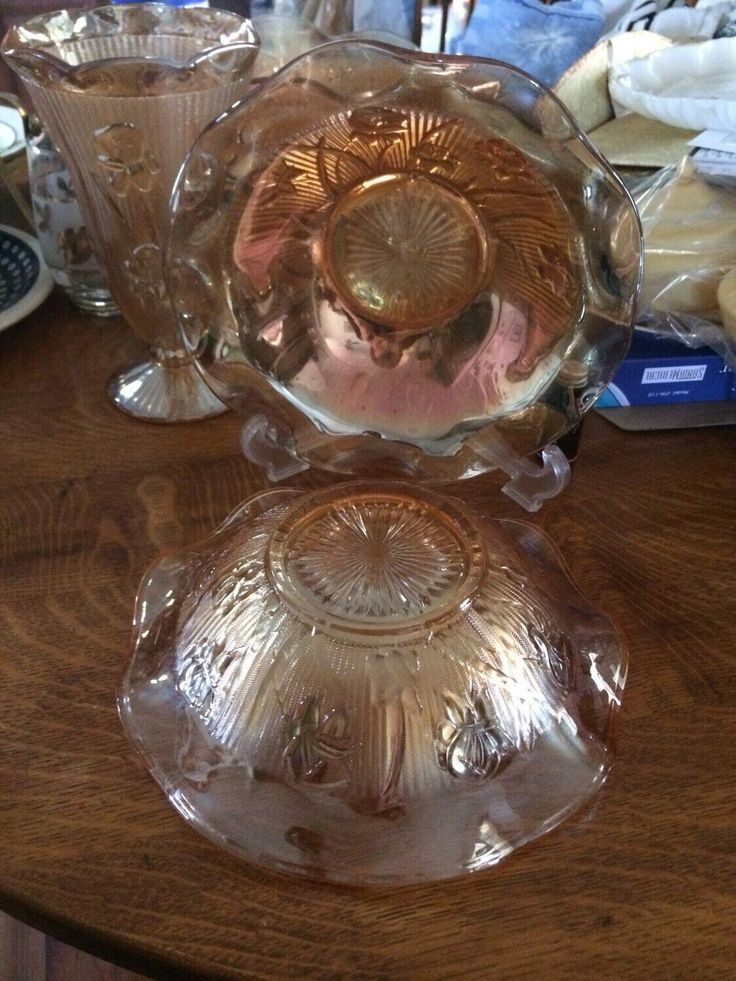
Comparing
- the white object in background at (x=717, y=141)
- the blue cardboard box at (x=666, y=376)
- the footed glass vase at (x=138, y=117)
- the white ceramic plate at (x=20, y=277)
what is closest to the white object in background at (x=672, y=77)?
the white object in background at (x=717, y=141)

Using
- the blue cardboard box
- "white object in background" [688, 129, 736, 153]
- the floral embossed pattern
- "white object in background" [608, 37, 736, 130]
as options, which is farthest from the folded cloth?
the floral embossed pattern

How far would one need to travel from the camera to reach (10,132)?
743 mm

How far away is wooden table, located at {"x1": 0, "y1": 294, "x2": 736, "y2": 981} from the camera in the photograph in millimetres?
287

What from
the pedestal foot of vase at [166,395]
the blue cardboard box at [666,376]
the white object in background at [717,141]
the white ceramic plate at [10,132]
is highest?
the white object in background at [717,141]

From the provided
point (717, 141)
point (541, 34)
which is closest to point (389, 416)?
point (717, 141)

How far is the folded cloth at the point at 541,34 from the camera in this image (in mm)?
979

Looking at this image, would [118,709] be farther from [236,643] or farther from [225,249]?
[225,249]

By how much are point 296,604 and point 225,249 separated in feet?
0.51

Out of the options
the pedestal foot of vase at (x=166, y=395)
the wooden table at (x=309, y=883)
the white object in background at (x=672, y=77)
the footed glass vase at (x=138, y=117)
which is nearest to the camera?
the wooden table at (x=309, y=883)

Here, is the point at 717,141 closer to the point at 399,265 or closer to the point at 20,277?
the point at 399,265

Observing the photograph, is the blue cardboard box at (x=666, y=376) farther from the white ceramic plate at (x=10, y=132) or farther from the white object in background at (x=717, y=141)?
the white ceramic plate at (x=10, y=132)

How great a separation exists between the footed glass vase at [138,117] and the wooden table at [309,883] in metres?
0.05

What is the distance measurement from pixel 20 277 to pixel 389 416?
38cm

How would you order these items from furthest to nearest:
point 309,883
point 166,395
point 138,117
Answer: point 166,395
point 138,117
point 309,883
